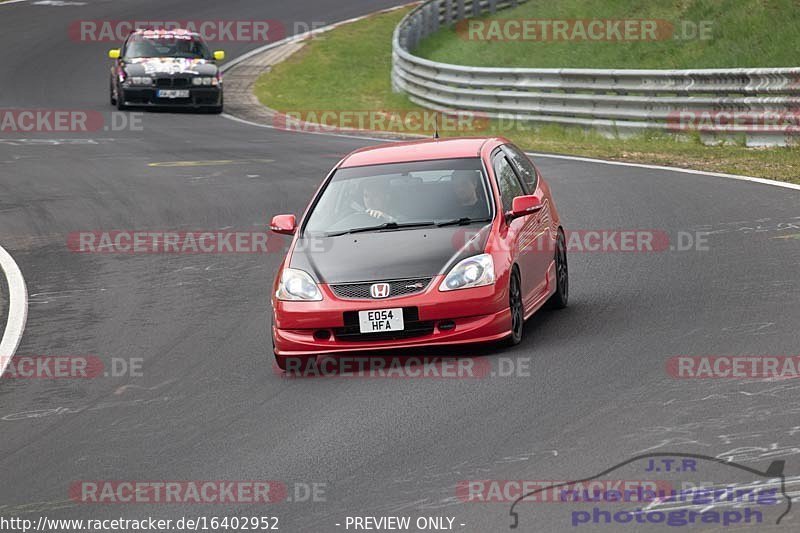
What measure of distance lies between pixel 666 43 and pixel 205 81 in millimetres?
9609

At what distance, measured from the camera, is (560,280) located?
39.7 feet

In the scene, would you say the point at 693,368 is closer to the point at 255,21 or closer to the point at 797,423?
the point at 797,423

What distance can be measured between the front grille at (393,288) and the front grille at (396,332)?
133mm

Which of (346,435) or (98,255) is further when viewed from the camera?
(98,255)

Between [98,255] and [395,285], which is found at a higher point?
[395,285]

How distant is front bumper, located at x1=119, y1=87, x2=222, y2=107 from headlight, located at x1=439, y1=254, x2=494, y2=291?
74.3 ft

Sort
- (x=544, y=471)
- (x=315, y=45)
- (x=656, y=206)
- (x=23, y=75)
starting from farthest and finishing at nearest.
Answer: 1. (x=315, y=45)
2. (x=23, y=75)
3. (x=656, y=206)
4. (x=544, y=471)

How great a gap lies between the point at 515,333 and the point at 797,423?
120 inches

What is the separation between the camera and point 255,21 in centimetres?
4856

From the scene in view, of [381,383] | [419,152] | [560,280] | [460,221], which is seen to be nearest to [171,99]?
[419,152]

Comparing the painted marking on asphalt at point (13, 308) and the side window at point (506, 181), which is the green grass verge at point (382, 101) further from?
the painted marking on asphalt at point (13, 308)

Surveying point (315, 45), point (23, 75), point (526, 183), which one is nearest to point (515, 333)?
point (526, 183)

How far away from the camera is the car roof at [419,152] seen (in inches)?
465

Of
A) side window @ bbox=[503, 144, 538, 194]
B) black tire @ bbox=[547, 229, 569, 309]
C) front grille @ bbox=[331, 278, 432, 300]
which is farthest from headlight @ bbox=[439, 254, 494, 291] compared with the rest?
side window @ bbox=[503, 144, 538, 194]
